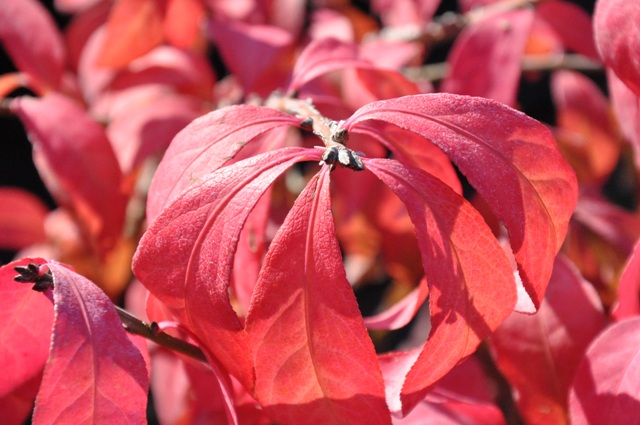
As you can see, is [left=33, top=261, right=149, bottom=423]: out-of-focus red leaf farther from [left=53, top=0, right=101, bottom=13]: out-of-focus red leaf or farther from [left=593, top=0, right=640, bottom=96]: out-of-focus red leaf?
[left=53, top=0, right=101, bottom=13]: out-of-focus red leaf

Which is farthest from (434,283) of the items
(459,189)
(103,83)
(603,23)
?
(103,83)

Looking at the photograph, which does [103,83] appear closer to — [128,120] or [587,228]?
[128,120]

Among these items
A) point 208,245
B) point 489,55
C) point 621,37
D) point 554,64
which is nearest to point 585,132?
point 554,64

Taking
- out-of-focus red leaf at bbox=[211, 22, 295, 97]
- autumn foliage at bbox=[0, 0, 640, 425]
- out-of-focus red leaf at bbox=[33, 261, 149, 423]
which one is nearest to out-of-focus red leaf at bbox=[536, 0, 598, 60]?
autumn foliage at bbox=[0, 0, 640, 425]

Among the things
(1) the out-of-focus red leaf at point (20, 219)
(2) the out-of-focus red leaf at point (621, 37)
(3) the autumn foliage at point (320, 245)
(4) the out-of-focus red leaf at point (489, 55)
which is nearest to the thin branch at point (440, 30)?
(3) the autumn foliage at point (320, 245)

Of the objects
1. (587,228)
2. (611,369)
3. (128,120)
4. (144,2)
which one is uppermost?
(144,2)
